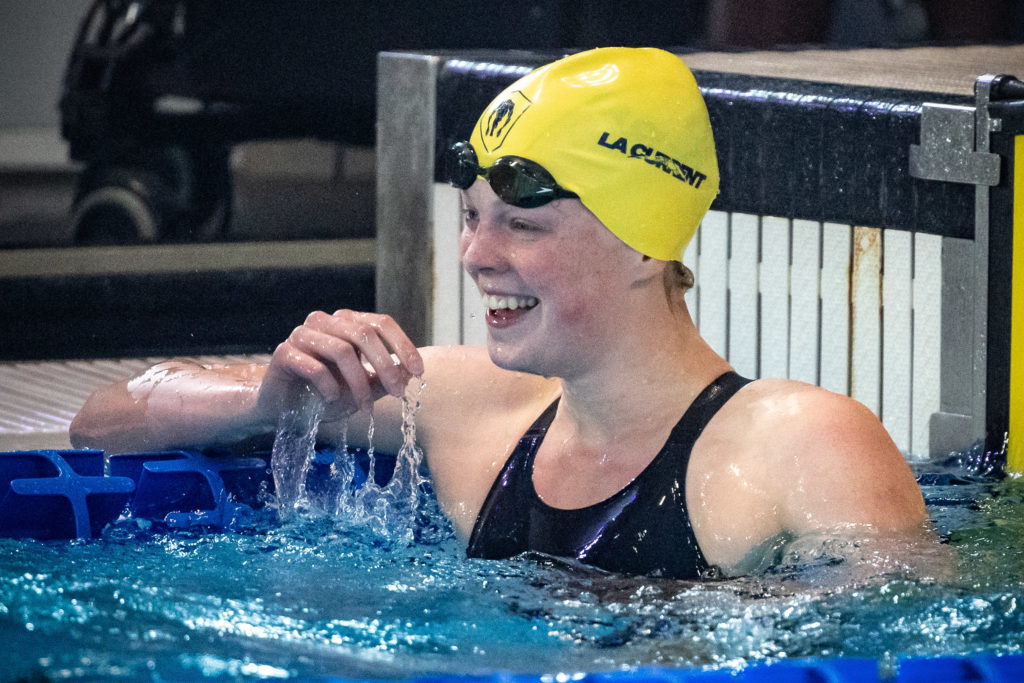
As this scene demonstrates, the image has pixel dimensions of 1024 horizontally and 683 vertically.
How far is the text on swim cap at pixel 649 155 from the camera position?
7.80 feet

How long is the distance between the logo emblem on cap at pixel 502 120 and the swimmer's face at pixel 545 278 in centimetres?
10

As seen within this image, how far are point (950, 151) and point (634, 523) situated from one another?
3.87 feet

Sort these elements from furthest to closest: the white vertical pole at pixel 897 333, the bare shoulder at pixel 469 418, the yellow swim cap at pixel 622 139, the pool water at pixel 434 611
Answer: the white vertical pole at pixel 897 333 → the bare shoulder at pixel 469 418 → the yellow swim cap at pixel 622 139 → the pool water at pixel 434 611

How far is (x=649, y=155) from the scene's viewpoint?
239cm

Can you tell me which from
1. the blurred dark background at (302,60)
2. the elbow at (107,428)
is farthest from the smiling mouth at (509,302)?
the blurred dark background at (302,60)

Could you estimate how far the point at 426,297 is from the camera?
4.15 metres

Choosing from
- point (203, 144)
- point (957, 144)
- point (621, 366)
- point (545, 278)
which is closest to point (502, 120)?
point (545, 278)

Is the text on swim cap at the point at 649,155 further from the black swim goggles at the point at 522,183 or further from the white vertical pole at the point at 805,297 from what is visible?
the white vertical pole at the point at 805,297

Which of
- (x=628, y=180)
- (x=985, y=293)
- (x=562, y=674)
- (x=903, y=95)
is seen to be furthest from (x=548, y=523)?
(x=903, y=95)

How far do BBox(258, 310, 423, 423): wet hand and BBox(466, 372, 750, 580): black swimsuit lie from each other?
0.93ft

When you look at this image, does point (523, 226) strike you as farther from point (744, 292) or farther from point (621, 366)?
point (744, 292)

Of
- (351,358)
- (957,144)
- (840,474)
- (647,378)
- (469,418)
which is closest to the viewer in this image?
(840,474)

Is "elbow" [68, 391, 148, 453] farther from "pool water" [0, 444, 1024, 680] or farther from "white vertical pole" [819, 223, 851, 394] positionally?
"white vertical pole" [819, 223, 851, 394]

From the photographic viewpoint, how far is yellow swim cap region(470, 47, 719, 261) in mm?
2367
